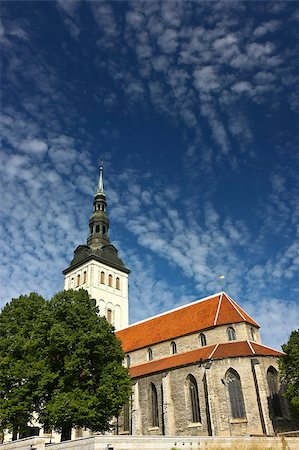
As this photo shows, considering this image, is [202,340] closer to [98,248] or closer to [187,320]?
[187,320]

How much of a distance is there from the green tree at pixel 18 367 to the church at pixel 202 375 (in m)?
8.75

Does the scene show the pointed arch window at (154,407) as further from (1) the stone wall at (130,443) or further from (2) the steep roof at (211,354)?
(1) the stone wall at (130,443)

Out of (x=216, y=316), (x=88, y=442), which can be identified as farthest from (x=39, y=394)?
(x=216, y=316)

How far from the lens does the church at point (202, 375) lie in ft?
85.7

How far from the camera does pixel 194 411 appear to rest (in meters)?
28.1

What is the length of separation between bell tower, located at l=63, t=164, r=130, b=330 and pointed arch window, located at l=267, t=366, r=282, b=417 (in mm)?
24204

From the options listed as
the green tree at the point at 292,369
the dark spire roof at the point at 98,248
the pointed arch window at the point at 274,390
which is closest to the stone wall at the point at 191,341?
the pointed arch window at the point at 274,390

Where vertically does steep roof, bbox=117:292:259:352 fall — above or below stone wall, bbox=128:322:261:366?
above

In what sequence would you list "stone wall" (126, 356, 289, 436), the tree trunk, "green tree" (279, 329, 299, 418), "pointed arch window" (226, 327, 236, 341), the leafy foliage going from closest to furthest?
1. the leafy foliage
2. the tree trunk
3. "green tree" (279, 329, 299, 418)
4. "stone wall" (126, 356, 289, 436)
5. "pointed arch window" (226, 327, 236, 341)

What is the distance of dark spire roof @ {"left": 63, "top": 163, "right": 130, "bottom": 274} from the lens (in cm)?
4972

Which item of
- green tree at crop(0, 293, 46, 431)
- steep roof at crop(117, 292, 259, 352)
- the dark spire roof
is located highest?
the dark spire roof

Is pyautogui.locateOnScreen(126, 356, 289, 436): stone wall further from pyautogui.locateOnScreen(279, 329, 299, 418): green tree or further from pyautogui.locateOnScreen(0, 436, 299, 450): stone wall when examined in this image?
pyautogui.locateOnScreen(0, 436, 299, 450): stone wall

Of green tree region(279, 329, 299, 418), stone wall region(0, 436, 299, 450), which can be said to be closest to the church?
green tree region(279, 329, 299, 418)

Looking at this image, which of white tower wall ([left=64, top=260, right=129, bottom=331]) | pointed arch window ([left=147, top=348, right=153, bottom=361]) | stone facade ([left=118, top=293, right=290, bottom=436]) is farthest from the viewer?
white tower wall ([left=64, top=260, right=129, bottom=331])
